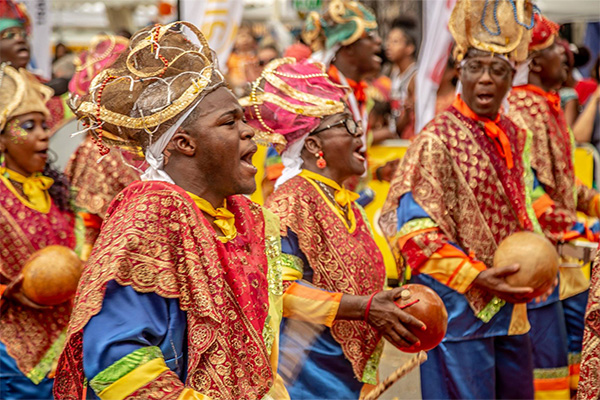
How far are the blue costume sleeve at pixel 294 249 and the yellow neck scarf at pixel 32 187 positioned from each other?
1879mm

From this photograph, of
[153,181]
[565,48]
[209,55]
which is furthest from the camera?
[565,48]

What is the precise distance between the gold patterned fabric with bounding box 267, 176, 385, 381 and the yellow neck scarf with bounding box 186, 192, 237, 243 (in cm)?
78

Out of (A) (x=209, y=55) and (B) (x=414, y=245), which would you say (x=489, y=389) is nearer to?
(B) (x=414, y=245)

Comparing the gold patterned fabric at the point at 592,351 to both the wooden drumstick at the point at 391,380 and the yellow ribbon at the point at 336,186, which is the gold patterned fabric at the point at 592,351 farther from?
the yellow ribbon at the point at 336,186

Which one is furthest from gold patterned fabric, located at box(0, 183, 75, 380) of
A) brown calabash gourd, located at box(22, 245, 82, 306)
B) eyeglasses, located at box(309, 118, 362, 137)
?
eyeglasses, located at box(309, 118, 362, 137)

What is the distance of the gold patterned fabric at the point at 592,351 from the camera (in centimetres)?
279

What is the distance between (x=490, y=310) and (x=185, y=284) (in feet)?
7.68

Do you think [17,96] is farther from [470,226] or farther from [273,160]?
[470,226]

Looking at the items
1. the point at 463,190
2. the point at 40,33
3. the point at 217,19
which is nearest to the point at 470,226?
the point at 463,190

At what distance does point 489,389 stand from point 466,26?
6.49 feet

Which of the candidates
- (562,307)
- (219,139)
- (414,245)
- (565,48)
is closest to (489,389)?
(414,245)

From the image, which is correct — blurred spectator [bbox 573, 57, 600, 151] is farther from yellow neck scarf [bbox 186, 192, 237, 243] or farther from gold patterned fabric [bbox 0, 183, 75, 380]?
yellow neck scarf [bbox 186, 192, 237, 243]

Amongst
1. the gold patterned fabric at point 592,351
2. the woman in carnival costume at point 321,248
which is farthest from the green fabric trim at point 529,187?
the gold patterned fabric at point 592,351

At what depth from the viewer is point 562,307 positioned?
565 cm
